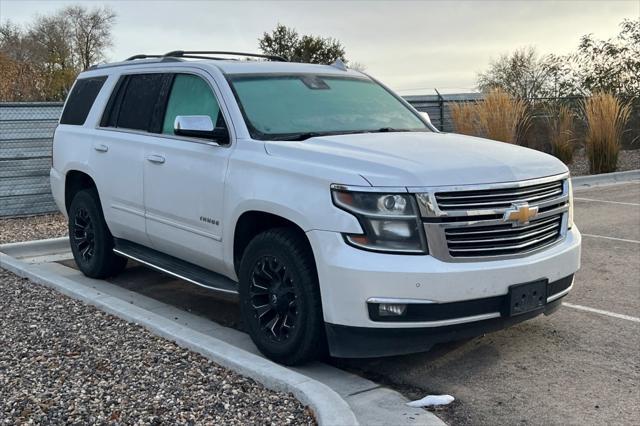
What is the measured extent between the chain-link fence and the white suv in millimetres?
5247

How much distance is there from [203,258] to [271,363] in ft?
4.44

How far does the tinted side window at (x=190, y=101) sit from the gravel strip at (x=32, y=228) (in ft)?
13.6

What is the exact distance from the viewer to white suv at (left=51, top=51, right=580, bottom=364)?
13.4ft

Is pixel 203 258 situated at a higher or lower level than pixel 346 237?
lower

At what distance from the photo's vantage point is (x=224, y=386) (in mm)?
4113

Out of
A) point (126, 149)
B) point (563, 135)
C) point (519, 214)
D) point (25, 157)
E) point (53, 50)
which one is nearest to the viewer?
point (519, 214)

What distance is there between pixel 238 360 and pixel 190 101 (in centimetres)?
231

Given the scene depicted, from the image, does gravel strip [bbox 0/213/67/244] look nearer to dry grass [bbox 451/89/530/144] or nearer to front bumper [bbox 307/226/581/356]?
front bumper [bbox 307/226/581/356]

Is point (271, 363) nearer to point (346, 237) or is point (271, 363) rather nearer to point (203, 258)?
point (346, 237)

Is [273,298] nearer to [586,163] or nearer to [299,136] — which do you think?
[299,136]

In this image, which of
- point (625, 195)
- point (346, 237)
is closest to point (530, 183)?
point (346, 237)

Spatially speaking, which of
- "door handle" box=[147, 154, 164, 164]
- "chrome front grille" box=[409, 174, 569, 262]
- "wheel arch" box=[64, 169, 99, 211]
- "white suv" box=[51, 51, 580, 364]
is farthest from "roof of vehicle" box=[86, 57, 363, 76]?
"chrome front grille" box=[409, 174, 569, 262]

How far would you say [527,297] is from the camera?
14.2 feet

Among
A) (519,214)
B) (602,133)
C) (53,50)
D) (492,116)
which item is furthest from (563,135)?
(53,50)
